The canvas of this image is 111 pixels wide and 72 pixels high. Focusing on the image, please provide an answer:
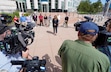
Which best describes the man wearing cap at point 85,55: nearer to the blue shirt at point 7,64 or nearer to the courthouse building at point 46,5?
the blue shirt at point 7,64

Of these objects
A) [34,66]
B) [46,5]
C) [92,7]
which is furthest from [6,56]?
[92,7]

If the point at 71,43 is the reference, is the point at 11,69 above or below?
below

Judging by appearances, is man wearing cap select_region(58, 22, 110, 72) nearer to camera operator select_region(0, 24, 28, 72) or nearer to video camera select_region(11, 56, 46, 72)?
video camera select_region(11, 56, 46, 72)

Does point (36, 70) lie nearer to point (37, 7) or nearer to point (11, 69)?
point (11, 69)

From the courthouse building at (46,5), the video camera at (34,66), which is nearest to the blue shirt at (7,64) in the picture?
the video camera at (34,66)


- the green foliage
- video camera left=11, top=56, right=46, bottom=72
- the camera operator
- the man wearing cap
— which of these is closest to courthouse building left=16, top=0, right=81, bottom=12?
the green foliage

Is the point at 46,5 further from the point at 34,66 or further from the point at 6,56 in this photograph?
the point at 34,66

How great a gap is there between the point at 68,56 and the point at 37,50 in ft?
13.8

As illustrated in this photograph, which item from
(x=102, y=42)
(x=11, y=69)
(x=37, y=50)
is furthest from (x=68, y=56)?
(x=37, y=50)

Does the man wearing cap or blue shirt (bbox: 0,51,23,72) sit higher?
the man wearing cap

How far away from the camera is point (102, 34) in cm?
217

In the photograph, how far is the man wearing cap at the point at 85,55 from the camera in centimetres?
127

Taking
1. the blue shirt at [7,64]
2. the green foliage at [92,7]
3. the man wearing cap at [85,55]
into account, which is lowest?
the blue shirt at [7,64]

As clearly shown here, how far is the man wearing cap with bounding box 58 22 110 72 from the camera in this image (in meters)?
1.27
